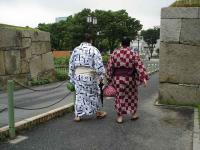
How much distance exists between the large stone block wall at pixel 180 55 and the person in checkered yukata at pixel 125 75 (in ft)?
6.51

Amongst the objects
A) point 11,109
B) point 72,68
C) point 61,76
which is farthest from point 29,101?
point 61,76

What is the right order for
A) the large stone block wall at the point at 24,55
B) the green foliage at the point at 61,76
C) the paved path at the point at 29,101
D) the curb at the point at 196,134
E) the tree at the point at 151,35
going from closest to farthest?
1. the curb at the point at 196,134
2. the paved path at the point at 29,101
3. the large stone block wall at the point at 24,55
4. the green foliage at the point at 61,76
5. the tree at the point at 151,35

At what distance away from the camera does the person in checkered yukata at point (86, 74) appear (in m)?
7.24

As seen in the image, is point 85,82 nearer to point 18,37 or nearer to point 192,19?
point 192,19

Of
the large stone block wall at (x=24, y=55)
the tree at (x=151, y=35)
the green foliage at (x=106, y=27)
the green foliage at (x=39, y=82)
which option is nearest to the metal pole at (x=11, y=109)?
the large stone block wall at (x=24, y=55)

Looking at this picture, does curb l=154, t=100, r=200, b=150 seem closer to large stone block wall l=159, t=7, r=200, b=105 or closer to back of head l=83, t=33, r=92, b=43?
large stone block wall l=159, t=7, r=200, b=105

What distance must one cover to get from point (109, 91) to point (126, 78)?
416 millimetres

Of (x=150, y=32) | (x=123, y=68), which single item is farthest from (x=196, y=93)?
(x=150, y=32)

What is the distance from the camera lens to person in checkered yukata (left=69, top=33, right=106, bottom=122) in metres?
→ 7.24

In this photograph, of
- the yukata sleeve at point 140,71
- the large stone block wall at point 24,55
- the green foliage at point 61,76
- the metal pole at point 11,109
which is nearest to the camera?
the metal pole at point 11,109

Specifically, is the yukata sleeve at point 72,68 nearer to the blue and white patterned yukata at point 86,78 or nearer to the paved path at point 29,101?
the blue and white patterned yukata at point 86,78

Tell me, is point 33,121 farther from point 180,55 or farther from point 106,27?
point 106,27

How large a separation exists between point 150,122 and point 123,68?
120 cm

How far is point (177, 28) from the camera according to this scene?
29.2ft
